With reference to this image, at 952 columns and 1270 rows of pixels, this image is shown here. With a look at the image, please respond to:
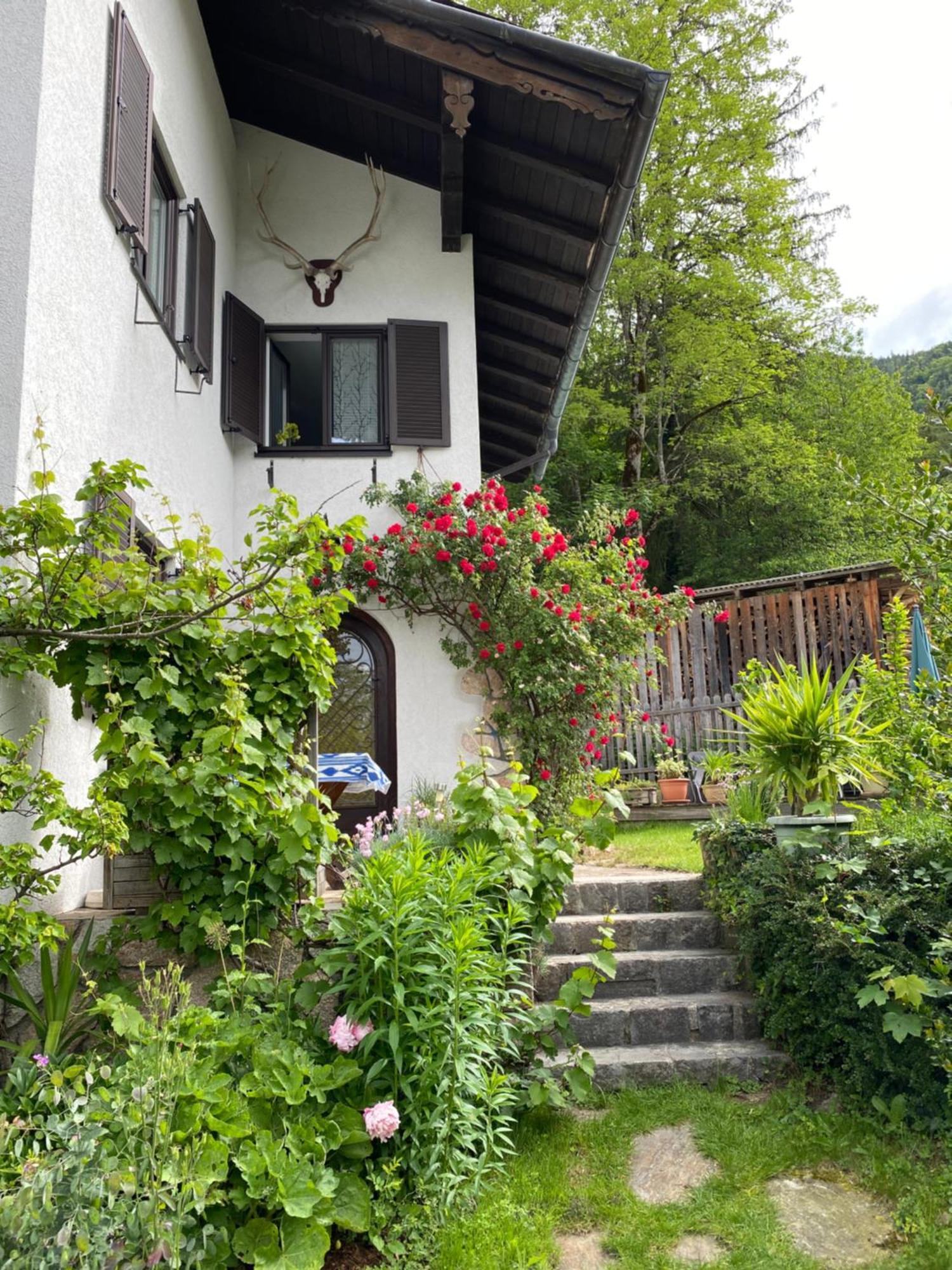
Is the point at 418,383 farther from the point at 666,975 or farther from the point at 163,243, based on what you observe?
the point at 666,975

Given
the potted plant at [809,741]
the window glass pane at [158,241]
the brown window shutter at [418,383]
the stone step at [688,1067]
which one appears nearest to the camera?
the stone step at [688,1067]

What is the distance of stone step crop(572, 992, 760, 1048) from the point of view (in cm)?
503

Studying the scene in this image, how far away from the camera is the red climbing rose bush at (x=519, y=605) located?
776 centimetres

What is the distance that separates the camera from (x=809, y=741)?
552 centimetres

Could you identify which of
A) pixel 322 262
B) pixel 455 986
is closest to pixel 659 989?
pixel 455 986

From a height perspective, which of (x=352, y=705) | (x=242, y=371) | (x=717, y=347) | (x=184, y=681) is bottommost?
(x=184, y=681)

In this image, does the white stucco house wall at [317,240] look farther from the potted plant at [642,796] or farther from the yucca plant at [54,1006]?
the potted plant at [642,796]

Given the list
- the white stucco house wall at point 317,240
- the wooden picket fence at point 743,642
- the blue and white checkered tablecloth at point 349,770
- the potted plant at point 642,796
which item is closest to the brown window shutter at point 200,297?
the white stucco house wall at point 317,240

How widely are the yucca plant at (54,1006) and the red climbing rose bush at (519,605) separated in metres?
4.19

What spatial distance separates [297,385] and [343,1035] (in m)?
6.73

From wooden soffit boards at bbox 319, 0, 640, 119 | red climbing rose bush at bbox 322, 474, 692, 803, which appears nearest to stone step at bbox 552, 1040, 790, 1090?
red climbing rose bush at bbox 322, 474, 692, 803

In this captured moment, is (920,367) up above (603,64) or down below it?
above

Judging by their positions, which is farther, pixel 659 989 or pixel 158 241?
pixel 158 241

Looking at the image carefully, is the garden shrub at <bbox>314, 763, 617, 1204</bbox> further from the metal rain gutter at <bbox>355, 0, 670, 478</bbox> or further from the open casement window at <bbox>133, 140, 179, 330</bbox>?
the metal rain gutter at <bbox>355, 0, 670, 478</bbox>
